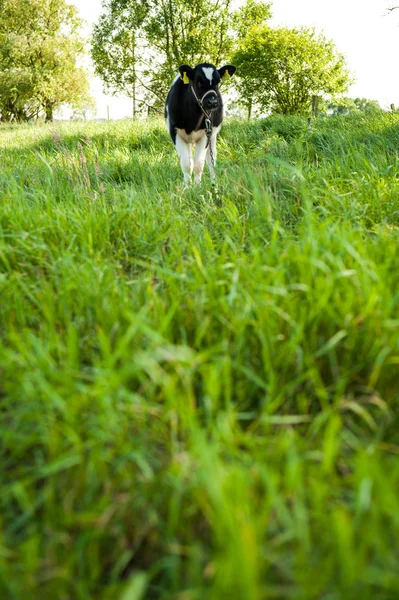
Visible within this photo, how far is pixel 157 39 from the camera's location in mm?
36406

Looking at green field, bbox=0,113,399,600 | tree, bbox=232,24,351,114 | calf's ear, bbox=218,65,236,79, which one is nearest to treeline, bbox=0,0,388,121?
tree, bbox=232,24,351,114

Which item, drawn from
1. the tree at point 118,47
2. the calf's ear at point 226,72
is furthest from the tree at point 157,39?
the calf's ear at point 226,72

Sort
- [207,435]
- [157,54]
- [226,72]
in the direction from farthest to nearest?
[157,54] < [226,72] < [207,435]

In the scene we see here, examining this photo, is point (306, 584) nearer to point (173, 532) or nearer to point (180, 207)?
point (173, 532)

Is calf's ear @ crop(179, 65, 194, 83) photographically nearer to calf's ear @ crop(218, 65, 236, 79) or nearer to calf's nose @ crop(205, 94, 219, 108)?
calf's nose @ crop(205, 94, 219, 108)

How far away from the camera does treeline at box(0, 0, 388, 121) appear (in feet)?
98.1

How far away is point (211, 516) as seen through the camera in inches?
44.4

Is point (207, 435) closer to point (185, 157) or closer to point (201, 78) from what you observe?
point (185, 157)

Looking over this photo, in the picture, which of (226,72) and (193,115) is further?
(226,72)

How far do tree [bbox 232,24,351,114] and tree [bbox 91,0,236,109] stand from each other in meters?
5.73

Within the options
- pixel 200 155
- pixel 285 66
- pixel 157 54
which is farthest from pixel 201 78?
pixel 157 54

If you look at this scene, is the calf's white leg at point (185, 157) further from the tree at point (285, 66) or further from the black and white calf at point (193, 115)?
the tree at point (285, 66)

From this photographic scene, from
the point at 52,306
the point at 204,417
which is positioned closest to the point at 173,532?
the point at 204,417

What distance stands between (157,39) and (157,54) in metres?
1.31
